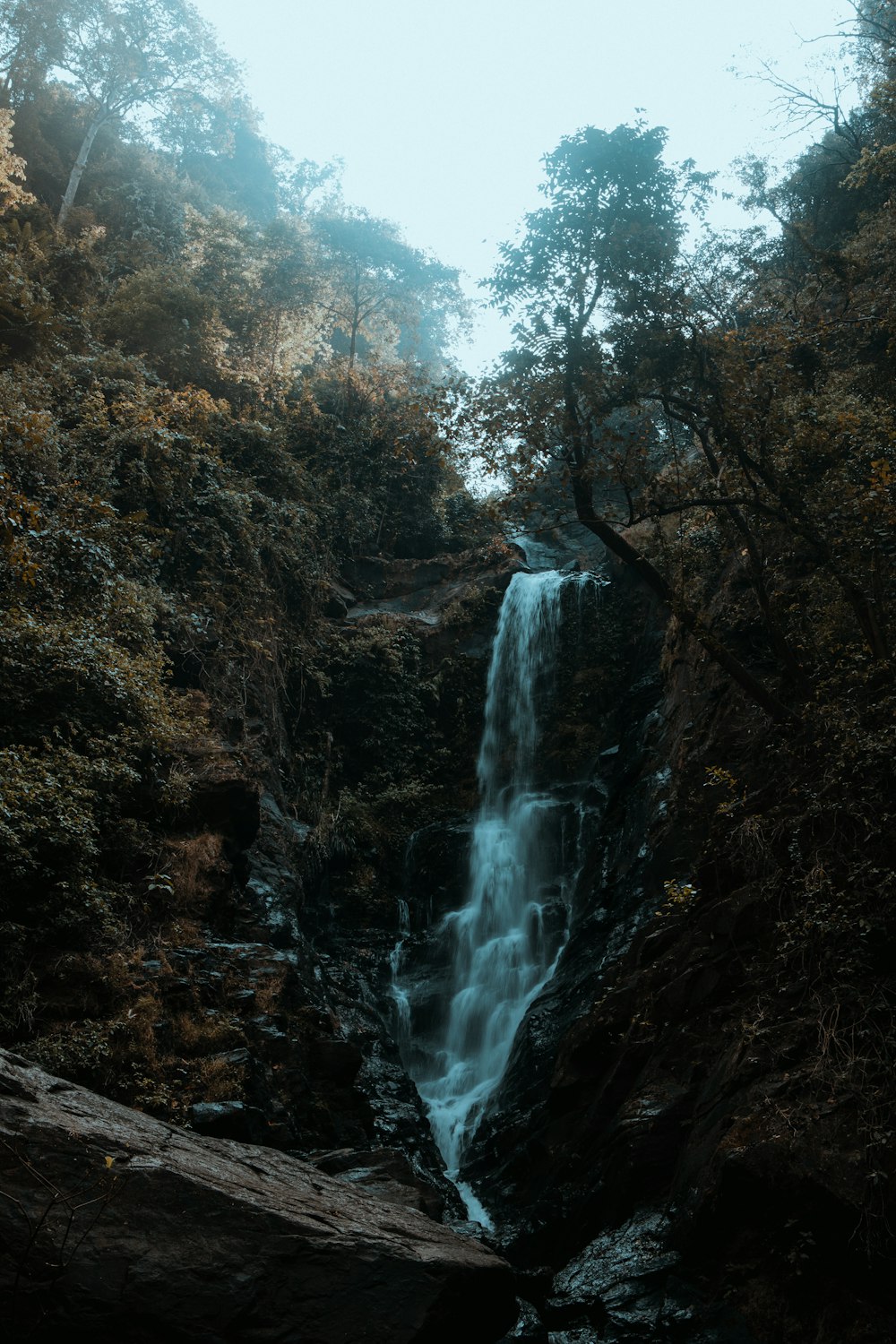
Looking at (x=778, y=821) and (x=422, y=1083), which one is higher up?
(x=778, y=821)

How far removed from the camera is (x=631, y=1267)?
6605 mm

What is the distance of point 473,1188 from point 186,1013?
13.7ft

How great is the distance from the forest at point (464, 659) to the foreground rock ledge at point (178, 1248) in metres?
0.15

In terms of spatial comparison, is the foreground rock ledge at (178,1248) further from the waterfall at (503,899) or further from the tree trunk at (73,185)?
the tree trunk at (73,185)

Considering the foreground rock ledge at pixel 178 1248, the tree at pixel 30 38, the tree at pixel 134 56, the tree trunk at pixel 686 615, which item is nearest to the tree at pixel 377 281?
the tree at pixel 134 56

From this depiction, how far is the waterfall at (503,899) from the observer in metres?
11.9

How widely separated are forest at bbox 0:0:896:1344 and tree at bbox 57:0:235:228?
7325 millimetres

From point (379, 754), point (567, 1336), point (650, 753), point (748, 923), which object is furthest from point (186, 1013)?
point (379, 754)

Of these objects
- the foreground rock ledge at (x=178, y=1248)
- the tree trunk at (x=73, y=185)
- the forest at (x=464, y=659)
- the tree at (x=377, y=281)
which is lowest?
the foreground rock ledge at (x=178, y=1248)

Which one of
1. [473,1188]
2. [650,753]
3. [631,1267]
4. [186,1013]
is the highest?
[650,753]

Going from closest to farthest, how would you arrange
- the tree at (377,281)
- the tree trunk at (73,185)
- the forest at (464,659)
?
the forest at (464,659), the tree trunk at (73,185), the tree at (377,281)

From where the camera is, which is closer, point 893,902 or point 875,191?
point 893,902

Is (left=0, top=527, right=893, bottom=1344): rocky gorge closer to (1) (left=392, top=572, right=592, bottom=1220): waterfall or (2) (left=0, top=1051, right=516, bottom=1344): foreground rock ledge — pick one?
(2) (left=0, top=1051, right=516, bottom=1344): foreground rock ledge

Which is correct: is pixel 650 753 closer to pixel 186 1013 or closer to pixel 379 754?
pixel 379 754
